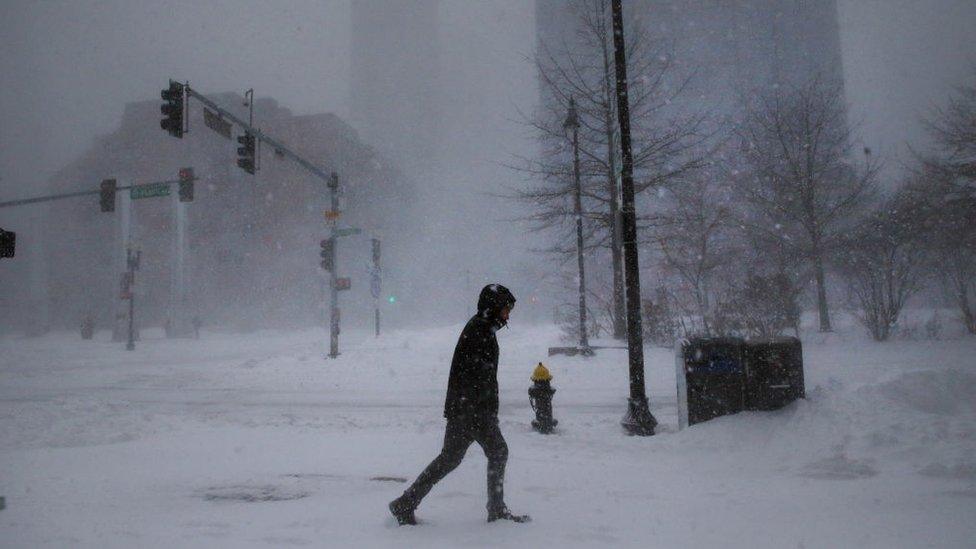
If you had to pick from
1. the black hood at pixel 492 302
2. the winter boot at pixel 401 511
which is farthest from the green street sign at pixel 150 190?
the black hood at pixel 492 302

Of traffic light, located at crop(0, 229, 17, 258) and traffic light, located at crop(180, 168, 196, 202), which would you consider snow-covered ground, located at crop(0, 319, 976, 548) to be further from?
traffic light, located at crop(180, 168, 196, 202)

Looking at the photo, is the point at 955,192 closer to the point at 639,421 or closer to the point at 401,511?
the point at 639,421

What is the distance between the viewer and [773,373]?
673 centimetres

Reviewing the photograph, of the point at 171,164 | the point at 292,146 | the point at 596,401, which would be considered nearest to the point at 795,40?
the point at 292,146

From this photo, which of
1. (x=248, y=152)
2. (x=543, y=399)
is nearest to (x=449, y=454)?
(x=543, y=399)

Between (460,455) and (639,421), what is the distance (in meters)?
3.92

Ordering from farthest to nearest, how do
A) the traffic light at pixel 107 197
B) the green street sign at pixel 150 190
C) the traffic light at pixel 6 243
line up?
the traffic light at pixel 107 197
the green street sign at pixel 150 190
the traffic light at pixel 6 243

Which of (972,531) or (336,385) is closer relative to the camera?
(972,531)

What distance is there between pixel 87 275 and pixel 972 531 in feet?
262

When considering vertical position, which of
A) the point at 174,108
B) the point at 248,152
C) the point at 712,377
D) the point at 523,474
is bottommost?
the point at 523,474

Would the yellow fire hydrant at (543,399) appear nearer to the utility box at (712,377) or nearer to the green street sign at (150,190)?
the utility box at (712,377)

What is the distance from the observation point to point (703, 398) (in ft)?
22.8

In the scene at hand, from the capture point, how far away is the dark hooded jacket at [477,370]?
402cm

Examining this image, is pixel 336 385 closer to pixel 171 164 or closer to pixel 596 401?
pixel 596 401
